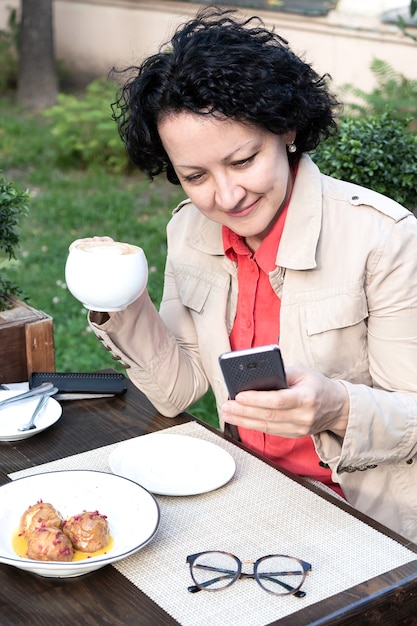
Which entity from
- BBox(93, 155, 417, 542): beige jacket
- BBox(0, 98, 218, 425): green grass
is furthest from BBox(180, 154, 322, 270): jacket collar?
BBox(0, 98, 218, 425): green grass

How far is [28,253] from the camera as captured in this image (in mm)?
6055

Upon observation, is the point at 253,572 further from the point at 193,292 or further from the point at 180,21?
the point at 180,21

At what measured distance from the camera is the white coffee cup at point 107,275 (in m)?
1.87

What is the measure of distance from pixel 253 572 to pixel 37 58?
926cm

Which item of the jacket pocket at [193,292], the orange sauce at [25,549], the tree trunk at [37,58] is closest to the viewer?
the orange sauce at [25,549]

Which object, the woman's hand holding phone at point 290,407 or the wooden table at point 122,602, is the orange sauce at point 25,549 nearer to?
the wooden table at point 122,602

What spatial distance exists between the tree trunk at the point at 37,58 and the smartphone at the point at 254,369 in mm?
8955

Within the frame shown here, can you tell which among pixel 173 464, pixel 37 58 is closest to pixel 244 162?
pixel 173 464

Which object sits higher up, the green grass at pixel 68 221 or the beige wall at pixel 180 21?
the beige wall at pixel 180 21

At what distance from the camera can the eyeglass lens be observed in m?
1.52

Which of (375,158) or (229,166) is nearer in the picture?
(229,166)

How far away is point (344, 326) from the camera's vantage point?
212 centimetres

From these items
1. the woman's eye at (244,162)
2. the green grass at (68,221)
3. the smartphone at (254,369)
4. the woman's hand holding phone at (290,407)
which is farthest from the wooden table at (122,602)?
the green grass at (68,221)

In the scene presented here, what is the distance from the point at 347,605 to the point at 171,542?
1.15 ft
